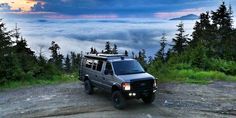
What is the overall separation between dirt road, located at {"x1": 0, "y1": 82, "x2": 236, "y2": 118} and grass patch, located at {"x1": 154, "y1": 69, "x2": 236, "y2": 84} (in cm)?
241

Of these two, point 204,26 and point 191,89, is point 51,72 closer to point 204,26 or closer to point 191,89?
point 191,89

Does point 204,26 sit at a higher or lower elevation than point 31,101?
higher

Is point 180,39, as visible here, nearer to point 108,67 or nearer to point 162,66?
point 162,66

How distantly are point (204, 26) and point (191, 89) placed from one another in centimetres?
5959

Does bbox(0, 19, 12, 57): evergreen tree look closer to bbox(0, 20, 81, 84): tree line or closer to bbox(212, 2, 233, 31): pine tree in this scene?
bbox(0, 20, 81, 84): tree line

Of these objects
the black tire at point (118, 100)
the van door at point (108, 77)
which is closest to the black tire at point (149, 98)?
the black tire at point (118, 100)

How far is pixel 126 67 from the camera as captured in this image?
20.5m

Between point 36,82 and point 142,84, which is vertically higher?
point 142,84

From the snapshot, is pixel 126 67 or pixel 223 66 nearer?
pixel 126 67

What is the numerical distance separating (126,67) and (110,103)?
208 centimetres

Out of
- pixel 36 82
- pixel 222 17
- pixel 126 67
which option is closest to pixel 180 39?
pixel 222 17

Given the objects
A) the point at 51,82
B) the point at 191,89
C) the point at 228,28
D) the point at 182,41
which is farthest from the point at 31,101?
the point at 182,41

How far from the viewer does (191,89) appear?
2500 centimetres

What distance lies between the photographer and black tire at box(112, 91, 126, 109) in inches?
748
